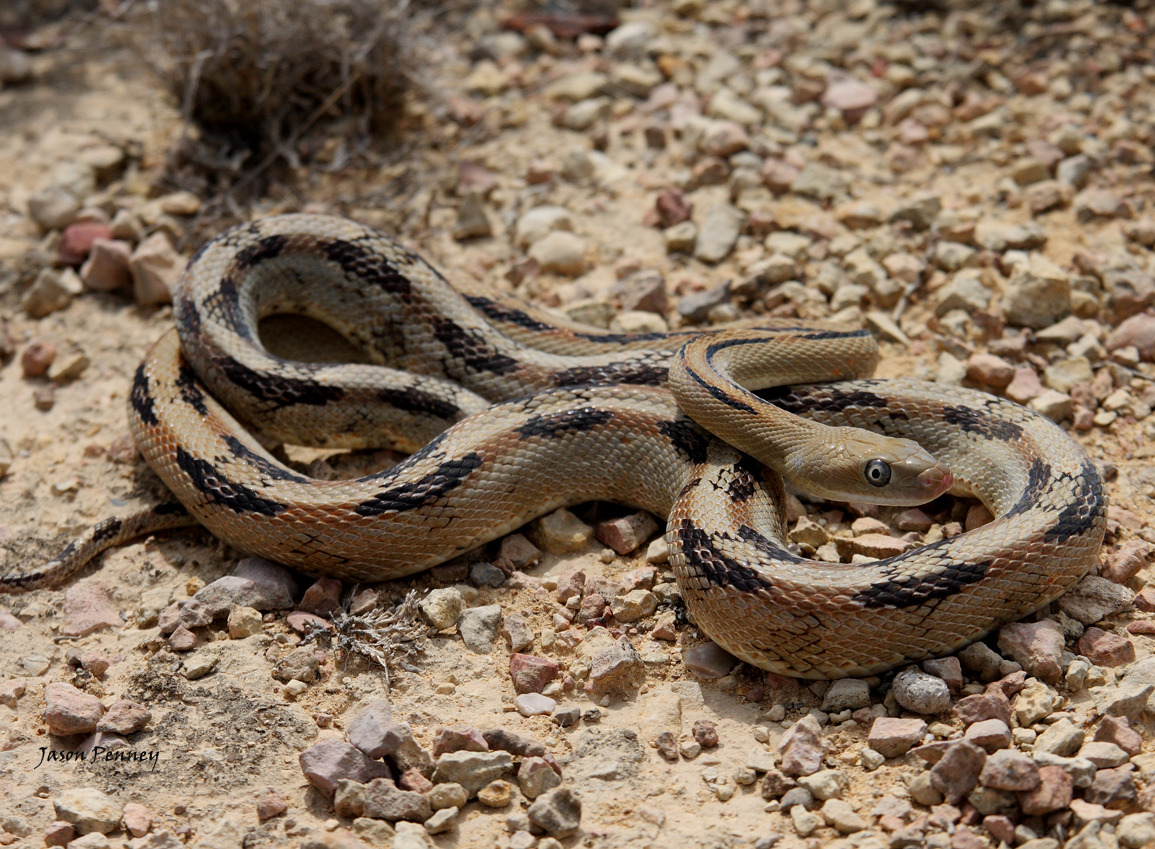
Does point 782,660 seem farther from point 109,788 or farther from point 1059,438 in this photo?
point 109,788

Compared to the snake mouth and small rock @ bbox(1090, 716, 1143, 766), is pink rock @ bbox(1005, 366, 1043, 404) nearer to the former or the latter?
the snake mouth

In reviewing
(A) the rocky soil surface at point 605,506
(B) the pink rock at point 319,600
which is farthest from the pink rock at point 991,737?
(B) the pink rock at point 319,600

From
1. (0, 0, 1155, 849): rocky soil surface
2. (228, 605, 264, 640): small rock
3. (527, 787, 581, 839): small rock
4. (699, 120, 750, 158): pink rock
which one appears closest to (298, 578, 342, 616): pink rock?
(0, 0, 1155, 849): rocky soil surface

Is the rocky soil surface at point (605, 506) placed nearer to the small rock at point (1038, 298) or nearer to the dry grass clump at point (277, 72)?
the small rock at point (1038, 298)

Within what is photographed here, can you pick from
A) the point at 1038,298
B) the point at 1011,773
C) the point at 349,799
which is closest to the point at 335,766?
the point at 349,799

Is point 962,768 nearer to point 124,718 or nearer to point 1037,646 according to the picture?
point 1037,646

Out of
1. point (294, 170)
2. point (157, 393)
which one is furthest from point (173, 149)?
point (157, 393)
